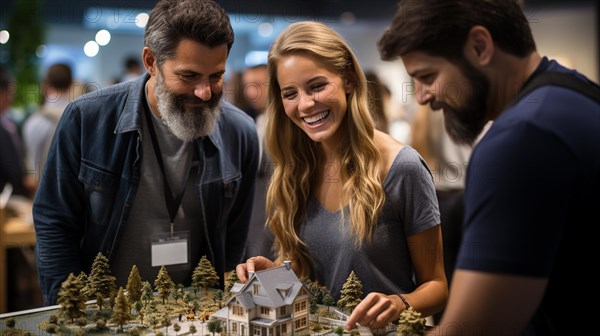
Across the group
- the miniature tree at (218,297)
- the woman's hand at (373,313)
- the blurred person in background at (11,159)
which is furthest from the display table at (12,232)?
the woman's hand at (373,313)

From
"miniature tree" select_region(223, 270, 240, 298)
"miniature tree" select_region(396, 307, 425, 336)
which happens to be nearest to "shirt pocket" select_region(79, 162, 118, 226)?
"miniature tree" select_region(223, 270, 240, 298)

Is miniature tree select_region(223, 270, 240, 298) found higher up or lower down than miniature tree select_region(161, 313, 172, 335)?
higher up

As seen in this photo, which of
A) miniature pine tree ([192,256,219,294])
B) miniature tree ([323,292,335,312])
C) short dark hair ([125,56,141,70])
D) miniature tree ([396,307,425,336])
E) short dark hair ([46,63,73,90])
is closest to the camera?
miniature tree ([396,307,425,336])

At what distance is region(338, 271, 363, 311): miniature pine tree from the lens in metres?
2.78

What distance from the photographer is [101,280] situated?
2986 mm

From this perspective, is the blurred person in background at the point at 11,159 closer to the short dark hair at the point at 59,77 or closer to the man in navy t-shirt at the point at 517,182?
the short dark hair at the point at 59,77

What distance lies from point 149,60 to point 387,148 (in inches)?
47.4

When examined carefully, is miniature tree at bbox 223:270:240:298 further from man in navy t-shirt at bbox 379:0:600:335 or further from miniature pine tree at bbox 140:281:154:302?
man in navy t-shirt at bbox 379:0:600:335

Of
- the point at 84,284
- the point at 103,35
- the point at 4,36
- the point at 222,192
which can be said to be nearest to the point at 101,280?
the point at 84,284

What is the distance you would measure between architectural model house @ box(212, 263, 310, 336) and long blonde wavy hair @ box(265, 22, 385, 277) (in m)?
0.47

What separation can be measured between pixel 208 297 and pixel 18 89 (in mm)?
5376

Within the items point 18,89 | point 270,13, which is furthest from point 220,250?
point 18,89

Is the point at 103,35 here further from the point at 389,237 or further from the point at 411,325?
the point at 411,325

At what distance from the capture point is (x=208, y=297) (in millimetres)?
3068
